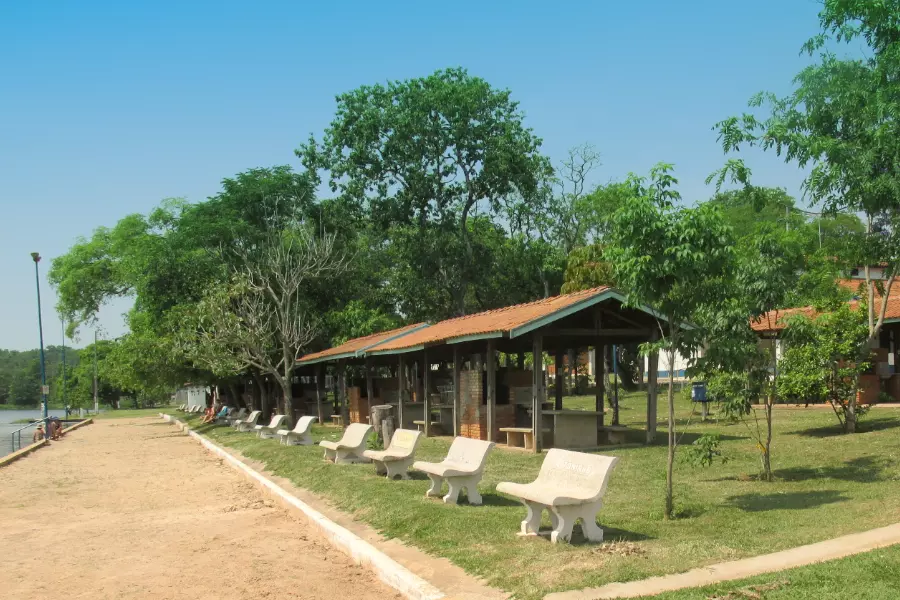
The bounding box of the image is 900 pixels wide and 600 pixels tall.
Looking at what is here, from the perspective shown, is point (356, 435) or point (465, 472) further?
point (356, 435)

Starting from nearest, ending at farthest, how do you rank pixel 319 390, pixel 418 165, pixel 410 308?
pixel 319 390, pixel 418 165, pixel 410 308

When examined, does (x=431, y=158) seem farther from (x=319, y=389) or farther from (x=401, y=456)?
(x=401, y=456)

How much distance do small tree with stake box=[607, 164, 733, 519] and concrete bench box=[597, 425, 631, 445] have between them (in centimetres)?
841

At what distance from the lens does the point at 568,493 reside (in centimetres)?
804

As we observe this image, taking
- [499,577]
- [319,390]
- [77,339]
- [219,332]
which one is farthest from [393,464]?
[77,339]

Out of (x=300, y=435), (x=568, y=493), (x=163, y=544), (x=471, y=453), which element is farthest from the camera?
(x=300, y=435)

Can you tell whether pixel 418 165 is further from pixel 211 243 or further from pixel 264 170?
pixel 211 243

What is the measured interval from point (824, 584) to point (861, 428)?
476 inches

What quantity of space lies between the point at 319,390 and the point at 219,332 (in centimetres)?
552

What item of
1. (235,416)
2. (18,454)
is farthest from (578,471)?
(235,416)

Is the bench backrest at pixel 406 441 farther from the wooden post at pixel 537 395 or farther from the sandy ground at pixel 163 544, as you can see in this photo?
the wooden post at pixel 537 395

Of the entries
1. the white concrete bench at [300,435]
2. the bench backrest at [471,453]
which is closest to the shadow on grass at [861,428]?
the bench backrest at [471,453]

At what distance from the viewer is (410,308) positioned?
4319 centimetres

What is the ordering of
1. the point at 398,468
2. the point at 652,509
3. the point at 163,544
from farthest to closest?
the point at 398,468 → the point at 163,544 → the point at 652,509
